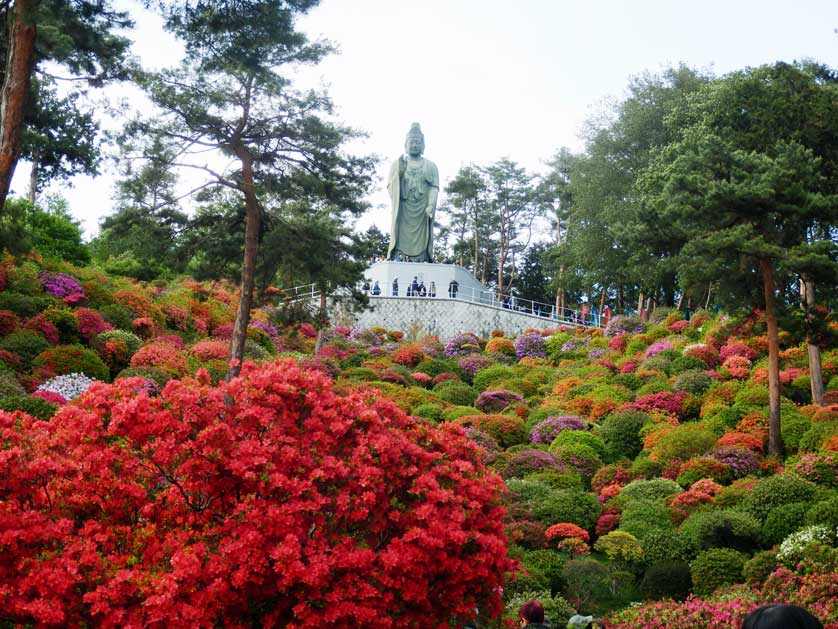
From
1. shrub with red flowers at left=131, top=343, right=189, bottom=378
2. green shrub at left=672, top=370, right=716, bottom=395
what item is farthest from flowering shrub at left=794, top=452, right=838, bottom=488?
shrub with red flowers at left=131, top=343, right=189, bottom=378

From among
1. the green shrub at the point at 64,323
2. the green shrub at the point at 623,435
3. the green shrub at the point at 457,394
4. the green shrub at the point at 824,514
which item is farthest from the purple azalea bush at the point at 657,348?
the green shrub at the point at 64,323

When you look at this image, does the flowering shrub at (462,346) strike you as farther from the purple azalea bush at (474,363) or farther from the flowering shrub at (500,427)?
the flowering shrub at (500,427)

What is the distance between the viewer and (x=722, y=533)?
1220 centimetres

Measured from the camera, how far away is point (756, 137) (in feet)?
60.9

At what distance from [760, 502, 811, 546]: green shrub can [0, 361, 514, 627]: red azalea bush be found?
241 inches

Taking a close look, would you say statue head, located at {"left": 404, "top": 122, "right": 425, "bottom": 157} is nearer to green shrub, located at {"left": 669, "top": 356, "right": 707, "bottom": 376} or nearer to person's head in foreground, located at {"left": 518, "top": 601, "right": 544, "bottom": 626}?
green shrub, located at {"left": 669, "top": 356, "right": 707, "bottom": 376}

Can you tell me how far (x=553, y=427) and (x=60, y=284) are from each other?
36.5 ft

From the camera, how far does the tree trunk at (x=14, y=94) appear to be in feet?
36.0

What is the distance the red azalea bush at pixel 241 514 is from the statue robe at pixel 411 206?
88.8 feet

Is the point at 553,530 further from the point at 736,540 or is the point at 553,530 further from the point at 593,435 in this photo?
the point at 593,435

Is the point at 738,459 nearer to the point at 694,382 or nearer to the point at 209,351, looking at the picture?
the point at 694,382

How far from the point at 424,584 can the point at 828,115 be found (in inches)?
596

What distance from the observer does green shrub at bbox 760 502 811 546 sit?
478 inches

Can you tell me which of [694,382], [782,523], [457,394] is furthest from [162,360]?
[782,523]
